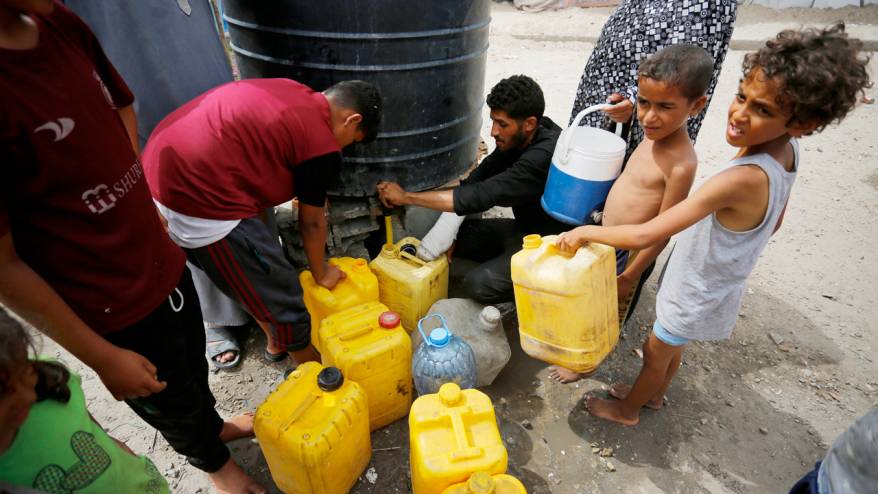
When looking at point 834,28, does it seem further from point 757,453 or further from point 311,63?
point 311,63

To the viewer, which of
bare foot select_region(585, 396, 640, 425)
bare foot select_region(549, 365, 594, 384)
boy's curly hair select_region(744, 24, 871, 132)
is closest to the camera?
boy's curly hair select_region(744, 24, 871, 132)

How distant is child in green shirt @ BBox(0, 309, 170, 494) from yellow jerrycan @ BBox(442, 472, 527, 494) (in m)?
0.96

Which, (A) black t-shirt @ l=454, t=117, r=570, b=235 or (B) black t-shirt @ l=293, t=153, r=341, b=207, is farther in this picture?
(A) black t-shirt @ l=454, t=117, r=570, b=235

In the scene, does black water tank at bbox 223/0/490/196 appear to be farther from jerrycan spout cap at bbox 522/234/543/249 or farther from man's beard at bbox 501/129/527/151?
jerrycan spout cap at bbox 522/234/543/249

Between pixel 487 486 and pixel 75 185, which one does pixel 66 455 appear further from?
pixel 487 486

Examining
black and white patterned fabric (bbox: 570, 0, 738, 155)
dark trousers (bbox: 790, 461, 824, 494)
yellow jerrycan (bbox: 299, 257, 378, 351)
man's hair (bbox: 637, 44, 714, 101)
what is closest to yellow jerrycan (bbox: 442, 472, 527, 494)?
dark trousers (bbox: 790, 461, 824, 494)

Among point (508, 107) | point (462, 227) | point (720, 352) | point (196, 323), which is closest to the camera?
point (196, 323)

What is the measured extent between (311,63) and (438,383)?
1.77m

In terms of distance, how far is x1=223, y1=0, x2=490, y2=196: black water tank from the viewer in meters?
2.26

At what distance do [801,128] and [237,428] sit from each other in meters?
2.69

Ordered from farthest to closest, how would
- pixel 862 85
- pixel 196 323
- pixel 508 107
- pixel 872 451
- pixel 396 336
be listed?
pixel 508 107
pixel 396 336
pixel 196 323
pixel 862 85
pixel 872 451

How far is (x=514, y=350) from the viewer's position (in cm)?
282

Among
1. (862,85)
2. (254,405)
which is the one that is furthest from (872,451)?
(254,405)

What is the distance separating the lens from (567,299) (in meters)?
1.79
